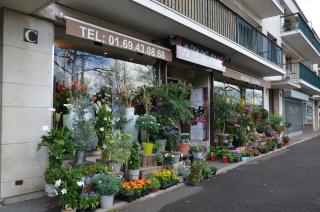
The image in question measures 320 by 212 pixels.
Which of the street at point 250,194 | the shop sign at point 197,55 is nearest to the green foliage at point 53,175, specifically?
the street at point 250,194

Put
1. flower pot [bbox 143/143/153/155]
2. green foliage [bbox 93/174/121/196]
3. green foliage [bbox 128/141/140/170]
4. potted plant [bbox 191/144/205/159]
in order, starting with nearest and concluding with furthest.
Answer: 1. green foliage [bbox 93/174/121/196]
2. green foliage [bbox 128/141/140/170]
3. flower pot [bbox 143/143/153/155]
4. potted plant [bbox 191/144/205/159]

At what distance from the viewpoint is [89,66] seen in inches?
324

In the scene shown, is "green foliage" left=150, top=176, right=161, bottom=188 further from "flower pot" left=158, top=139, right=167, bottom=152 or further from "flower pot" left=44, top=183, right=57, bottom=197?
"flower pot" left=44, top=183, right=57, bottom=197

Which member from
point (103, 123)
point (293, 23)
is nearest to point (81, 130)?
point (103, 123)

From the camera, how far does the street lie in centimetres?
589

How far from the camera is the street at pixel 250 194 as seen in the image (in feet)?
19.3

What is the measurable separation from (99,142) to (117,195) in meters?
1.37

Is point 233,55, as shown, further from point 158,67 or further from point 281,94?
point 281,94

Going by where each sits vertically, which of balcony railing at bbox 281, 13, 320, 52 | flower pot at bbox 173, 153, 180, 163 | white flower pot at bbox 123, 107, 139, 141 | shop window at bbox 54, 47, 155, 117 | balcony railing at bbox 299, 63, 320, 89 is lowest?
flower pot at bbox 173, 153, 180, 163

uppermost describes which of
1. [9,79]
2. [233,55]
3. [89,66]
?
[233,55]

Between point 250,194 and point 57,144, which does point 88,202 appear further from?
point 250,194

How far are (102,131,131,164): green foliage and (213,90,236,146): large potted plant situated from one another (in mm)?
6654

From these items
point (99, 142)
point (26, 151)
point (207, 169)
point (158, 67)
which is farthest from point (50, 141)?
point (158, 67)

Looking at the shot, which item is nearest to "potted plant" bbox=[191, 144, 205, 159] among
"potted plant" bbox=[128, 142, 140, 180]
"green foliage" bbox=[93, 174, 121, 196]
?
"potted plant" bbox=[128, 142, 140, 180]
